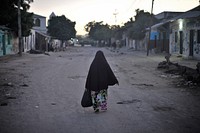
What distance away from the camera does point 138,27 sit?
51.0 meters

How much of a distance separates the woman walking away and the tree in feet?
78.8

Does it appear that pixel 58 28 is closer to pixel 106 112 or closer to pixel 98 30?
pixel 98 30

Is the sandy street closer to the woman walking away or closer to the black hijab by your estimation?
the woman walking away

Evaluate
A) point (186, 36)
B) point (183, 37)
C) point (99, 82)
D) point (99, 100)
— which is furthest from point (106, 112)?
point (183, 37)

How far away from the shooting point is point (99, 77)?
257 inches

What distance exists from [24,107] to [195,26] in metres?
20.6

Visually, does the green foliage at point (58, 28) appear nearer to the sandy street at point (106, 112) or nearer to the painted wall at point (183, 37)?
the painted wall at point (183, 37)

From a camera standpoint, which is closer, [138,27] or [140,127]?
[140,127]

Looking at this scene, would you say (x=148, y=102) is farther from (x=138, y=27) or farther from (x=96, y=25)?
(x=96, y=25)

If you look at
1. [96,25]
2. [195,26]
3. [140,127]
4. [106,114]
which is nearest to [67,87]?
[106,114]

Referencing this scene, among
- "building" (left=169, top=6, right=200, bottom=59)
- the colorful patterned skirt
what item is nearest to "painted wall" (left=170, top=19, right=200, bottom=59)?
"building" (left=169, top=6, right=200, bottom=59)

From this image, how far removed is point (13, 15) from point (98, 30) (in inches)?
3245

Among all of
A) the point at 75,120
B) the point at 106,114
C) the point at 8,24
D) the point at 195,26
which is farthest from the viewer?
the point at 8,24

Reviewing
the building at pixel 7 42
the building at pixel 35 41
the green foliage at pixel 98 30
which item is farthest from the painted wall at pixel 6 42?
the green foliage at pixel 98 30
